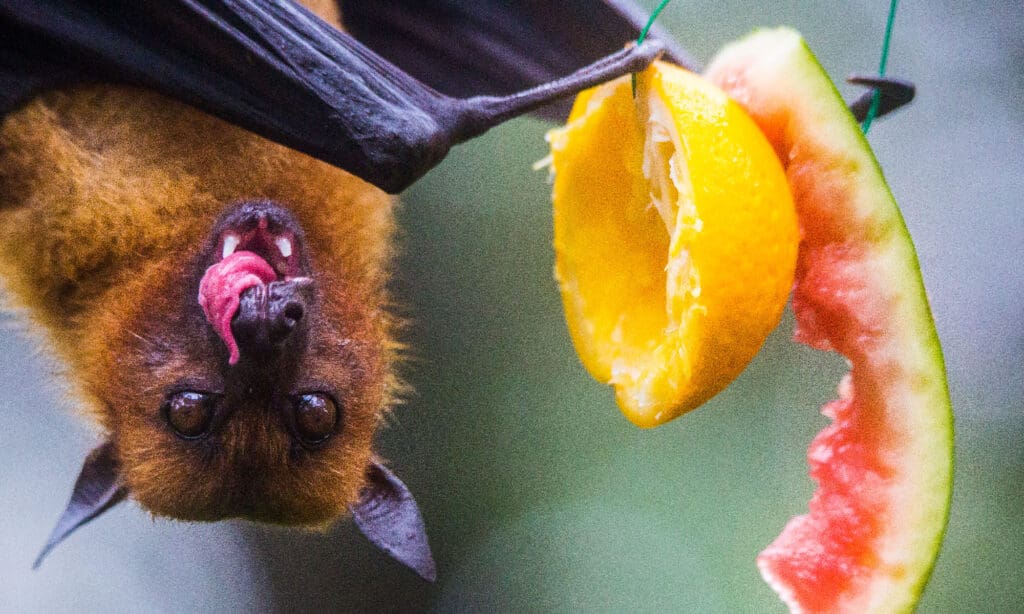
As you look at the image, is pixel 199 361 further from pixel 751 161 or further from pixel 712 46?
pixel 712 46

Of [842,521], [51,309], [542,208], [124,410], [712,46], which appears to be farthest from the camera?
[542,208]

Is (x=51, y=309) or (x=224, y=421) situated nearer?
(x=224, y=421)

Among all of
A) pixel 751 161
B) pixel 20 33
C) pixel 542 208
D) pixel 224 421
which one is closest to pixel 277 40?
pixel 20 33

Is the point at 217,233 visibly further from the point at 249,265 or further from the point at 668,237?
the point at 668,237

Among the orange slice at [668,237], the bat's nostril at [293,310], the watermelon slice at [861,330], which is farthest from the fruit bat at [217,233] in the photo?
the watermelon slice at [861,330]

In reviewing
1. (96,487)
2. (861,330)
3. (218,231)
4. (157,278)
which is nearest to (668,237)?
(861,330)

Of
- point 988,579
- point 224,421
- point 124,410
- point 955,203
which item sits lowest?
point 124,410

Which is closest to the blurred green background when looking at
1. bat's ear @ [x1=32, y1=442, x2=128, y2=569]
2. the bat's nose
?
bat's ear @ [x1=32, y1=442, x2=128, y2=569]
